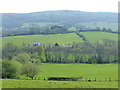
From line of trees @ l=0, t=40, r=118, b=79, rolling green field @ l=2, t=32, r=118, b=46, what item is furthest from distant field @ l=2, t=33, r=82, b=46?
line of trees @ l=0, t=40, r=118, b=79

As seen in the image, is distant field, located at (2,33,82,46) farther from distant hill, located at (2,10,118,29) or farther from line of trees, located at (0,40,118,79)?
distant hill, located at (2,10,118,29)

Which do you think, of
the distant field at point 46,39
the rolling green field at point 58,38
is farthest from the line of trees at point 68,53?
the distant field at point 46,39

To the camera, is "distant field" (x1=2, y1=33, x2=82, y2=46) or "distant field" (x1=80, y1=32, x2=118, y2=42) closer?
"distant field" (x1=2, y1=33, x2=82, y2=46)

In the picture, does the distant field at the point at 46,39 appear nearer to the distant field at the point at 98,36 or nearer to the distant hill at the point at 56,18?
the distant field at the point at 98,36

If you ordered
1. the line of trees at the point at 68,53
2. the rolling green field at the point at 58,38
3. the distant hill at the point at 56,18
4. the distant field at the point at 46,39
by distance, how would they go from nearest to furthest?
the line of trees at the point at 68,53
the distant field at the point at 46,39
the rolling green field at the point at 58,38
the distant hill at the point at 56,18

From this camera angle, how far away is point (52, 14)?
130250 millimetres

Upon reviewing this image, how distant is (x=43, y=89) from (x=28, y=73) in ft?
60.2

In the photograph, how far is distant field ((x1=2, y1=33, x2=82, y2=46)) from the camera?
237ft

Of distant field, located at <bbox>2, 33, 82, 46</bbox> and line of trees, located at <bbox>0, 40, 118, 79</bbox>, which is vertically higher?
distant field, located at <bbox>2, 33, 82, 46</bbox>

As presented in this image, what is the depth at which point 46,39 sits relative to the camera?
76.1 meters

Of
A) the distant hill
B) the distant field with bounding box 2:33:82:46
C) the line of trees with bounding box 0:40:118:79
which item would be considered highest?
the distant hill

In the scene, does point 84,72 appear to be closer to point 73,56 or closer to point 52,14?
point 73,56

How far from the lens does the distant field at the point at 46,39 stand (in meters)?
72.2

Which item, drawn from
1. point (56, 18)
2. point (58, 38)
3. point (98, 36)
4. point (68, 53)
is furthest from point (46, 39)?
point (56, 18)
